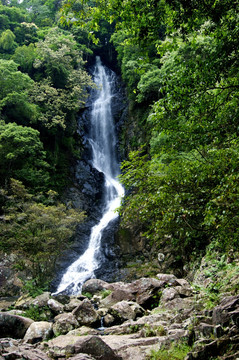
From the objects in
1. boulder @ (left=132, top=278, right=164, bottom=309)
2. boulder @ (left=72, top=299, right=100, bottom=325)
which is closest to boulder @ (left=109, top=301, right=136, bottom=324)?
boulder @ (left=72, top=299, right=100, bottom=325)

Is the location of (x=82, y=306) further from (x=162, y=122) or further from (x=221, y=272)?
(x=162, y=122)

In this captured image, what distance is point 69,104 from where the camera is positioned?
24609 mm

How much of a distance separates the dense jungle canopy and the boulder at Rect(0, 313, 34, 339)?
15.6 ft

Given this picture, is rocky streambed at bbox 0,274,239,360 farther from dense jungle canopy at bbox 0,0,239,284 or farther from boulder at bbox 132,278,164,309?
dense jungle canopy at bbox 0,0,239,284

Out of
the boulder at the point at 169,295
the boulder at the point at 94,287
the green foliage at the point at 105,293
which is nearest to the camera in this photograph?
the boulder at the point at 169,295

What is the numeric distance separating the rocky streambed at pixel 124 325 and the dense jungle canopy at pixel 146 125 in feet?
4.88

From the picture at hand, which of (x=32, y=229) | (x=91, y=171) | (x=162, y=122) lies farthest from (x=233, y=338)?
(x=91, y=171)

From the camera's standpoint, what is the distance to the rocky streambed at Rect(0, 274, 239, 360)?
4035mm

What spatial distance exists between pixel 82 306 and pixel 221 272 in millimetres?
4676

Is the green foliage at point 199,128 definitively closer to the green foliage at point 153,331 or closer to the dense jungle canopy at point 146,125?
the dense jungle canopy at point 146,125

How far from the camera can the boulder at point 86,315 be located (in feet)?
27.9

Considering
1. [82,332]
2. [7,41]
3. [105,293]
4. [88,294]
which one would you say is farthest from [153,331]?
[7,41]

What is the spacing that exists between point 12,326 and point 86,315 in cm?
227

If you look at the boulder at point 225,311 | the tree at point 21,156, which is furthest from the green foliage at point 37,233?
the boulder at point 225,311
